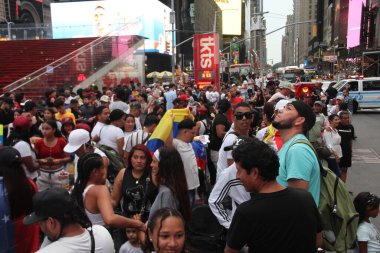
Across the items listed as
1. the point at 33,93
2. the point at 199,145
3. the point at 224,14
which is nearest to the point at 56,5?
the point at 33,93

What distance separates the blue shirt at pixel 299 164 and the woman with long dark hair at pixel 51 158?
11.0 ft

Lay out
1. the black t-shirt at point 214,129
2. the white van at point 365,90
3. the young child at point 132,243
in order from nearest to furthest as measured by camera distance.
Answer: the young child at point 132,243, the black t-shirt at point 214,129, the white van at point 365,90

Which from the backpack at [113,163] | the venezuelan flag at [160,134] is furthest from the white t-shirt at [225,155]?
the backpack at [113,163]

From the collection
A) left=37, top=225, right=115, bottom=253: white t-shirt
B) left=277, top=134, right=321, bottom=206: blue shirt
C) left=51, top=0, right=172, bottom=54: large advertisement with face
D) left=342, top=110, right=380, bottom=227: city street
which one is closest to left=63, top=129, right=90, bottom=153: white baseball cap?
left=37, top=225, right=115, bottom=253: white t-shirt

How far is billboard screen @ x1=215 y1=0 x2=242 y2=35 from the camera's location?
120750 millimetres

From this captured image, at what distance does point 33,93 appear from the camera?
18609mm

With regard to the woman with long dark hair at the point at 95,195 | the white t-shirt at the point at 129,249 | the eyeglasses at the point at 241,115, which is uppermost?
the eyeglasses at the point at 241,115

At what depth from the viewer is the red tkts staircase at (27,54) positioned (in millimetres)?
24281

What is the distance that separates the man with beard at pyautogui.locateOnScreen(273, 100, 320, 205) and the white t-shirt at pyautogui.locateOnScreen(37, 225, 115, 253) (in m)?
1.48

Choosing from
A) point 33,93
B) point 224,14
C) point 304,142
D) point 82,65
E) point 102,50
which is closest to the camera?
point 304,142

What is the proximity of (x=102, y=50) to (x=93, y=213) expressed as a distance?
20.1 m

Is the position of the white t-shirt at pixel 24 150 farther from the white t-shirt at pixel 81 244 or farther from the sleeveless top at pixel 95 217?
the white t-shirt at pixel 81 244

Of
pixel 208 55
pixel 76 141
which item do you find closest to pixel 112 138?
pixel 76 141

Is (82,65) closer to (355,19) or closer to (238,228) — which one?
(238,228)
